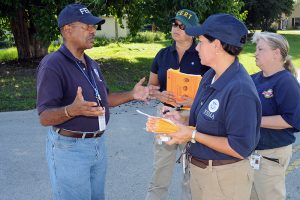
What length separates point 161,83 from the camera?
4.26m

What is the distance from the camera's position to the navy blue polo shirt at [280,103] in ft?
10.2

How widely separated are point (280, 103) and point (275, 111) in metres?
0.10

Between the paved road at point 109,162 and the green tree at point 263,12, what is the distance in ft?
101

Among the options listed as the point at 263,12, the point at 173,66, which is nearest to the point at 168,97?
the point at 173,66

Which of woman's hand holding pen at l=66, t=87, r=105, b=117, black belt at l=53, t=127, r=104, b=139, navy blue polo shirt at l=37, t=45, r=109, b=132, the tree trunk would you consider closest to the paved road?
black belt at l=53, t=127, r=104, b=139

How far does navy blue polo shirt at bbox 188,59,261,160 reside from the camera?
2.36 meters

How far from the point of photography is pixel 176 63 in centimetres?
416

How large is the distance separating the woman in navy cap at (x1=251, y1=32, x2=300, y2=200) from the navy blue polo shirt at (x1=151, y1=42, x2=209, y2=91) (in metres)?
0.88

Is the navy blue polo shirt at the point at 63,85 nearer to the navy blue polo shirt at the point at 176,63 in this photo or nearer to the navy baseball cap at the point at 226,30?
the navy baseball cap at the point at 226,30

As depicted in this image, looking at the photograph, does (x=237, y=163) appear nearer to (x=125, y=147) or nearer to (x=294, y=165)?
(x=294, y=165)

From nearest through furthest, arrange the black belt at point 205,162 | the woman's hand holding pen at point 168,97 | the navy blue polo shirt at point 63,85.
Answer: the black belt at point 205,162
the navy blue polo shirt at point 63,85
the woman's hand holding pen at point 168,97

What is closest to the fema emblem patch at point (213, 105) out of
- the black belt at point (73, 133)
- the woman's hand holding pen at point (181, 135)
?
the woman's hand holding pen at point (181, 135)

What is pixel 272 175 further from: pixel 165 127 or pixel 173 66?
pixel 173 66

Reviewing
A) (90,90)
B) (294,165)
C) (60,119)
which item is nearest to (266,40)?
(90,90)
